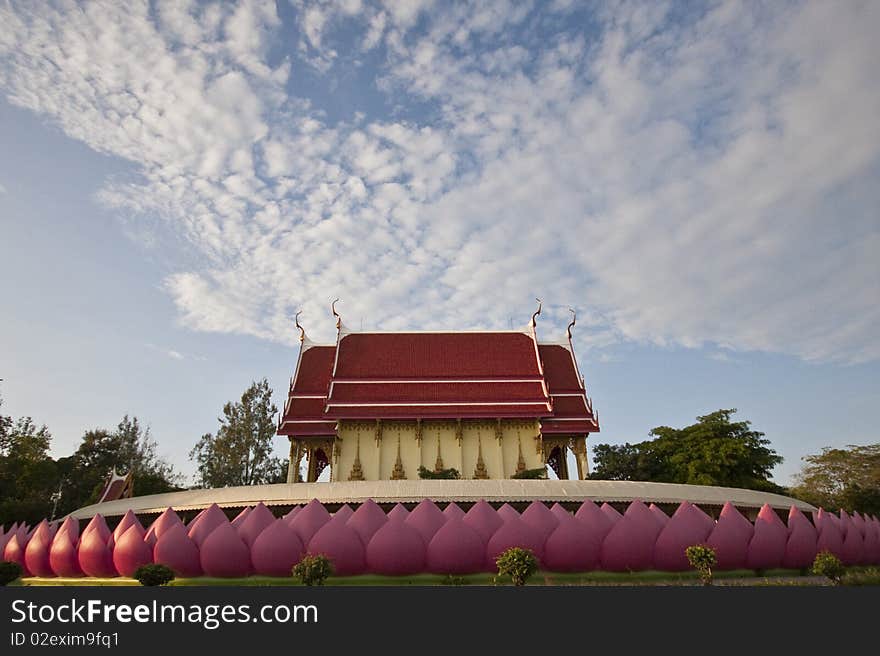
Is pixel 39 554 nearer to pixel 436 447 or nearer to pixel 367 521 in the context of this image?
pixel 367 521

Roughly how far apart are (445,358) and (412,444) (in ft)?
17.8

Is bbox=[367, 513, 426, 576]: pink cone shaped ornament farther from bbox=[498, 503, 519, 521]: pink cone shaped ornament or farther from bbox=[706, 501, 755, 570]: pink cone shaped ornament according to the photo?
bbox=[706, 501, 755, 570]: pink cone shaped ornament

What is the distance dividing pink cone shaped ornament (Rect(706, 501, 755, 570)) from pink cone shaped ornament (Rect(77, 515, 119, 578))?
13.2 meters

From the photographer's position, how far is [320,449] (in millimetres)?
29078

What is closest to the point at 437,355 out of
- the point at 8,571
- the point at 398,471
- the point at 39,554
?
the point at 398,471

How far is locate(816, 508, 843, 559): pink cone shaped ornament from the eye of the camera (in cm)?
1366


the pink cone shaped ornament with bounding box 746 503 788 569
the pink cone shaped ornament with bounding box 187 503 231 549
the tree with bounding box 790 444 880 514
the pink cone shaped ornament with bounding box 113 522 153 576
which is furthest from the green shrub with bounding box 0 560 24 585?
the tree with bounding box 790 444 880 514

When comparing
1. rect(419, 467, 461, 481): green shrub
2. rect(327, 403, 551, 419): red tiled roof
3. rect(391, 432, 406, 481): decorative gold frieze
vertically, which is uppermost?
rect(327, 403, 551, 419): red tiled roof

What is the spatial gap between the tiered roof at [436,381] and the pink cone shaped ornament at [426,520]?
15.2m

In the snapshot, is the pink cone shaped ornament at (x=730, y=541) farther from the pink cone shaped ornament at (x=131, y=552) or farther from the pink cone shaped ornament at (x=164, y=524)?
the pink cone shaped ornament at (x=131, y=552)

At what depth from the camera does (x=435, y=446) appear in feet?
91.1

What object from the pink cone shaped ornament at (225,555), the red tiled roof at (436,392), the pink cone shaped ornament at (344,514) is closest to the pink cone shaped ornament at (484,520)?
the pink cone shaped ornament at (344,514)
